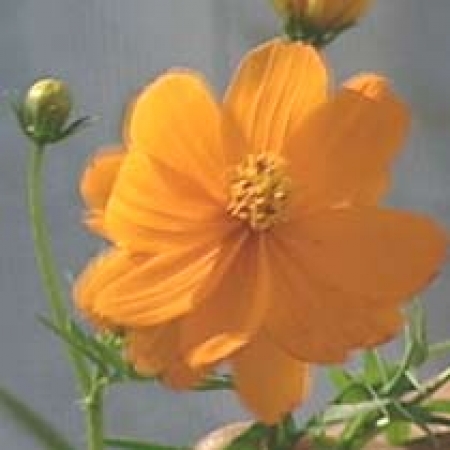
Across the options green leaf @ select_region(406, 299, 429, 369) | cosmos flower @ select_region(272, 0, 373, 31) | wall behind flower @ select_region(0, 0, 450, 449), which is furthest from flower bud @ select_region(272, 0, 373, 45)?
wall behind flower @ select_region(0, 0, 450, 449)

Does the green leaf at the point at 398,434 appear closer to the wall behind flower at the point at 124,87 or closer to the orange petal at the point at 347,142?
the orange petal at the point at 347,142

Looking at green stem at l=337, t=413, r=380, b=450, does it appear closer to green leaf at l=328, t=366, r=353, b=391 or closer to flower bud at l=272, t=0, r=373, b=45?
green leaf at l=328, t=366, r=353, b=391

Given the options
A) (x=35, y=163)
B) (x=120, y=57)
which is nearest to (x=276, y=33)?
(x=120, y=57)

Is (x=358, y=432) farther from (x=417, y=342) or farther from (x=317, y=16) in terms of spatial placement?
(x=317, y=16)

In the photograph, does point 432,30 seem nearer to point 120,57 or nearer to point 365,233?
point 120,57

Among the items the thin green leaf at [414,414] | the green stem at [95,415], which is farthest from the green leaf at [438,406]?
the green stem at [95,415]

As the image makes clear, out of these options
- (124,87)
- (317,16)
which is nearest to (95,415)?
(317,16)
